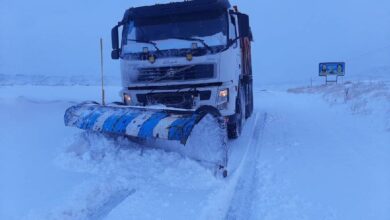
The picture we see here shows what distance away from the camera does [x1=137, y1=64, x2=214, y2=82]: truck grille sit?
7.71m

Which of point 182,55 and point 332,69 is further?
point 332,69

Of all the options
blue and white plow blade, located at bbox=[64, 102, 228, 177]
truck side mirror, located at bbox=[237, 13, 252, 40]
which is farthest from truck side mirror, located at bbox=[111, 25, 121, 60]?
truck side mirror, located at bbox=[237, 13, 252, 40]

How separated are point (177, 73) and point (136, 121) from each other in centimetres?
173

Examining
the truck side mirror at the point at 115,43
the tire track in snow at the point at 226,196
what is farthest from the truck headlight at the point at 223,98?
the truck side mirror at the point at 115,43

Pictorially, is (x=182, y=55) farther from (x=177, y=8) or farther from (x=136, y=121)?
(x=136, y=121)

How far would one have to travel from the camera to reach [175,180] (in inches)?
218

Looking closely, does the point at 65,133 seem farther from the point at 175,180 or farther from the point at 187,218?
the point at 187,218

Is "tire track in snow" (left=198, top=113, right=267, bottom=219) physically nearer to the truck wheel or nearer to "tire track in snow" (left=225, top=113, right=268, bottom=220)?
"tire track in snow" (left=225, top=113, right=268, bottom=220)

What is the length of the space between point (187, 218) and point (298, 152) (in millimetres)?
3653

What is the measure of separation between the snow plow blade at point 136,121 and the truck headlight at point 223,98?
51.2 inches

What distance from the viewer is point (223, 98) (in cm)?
779

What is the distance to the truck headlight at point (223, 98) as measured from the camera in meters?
7.70

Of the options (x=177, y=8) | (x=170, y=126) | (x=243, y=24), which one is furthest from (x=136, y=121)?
(x=243, y=24)

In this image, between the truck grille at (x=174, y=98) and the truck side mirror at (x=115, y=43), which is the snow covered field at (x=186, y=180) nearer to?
the truck grille at (x=174, y=98)
